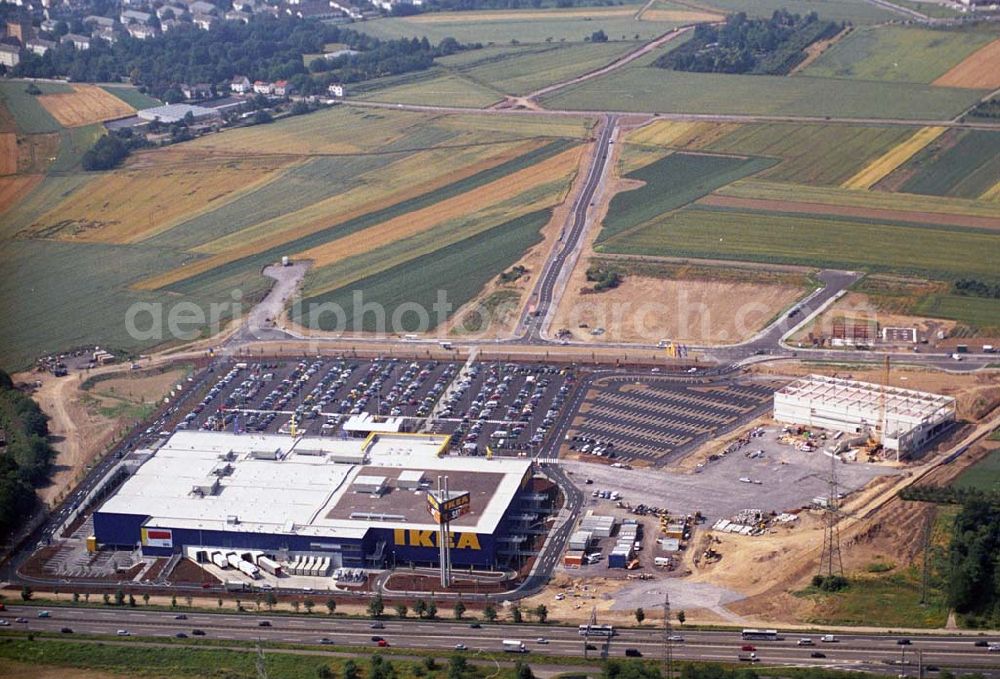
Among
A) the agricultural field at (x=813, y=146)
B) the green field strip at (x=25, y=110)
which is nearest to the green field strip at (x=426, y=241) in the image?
the agricultural field at (x=813, y=146)

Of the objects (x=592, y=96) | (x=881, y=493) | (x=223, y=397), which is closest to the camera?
(x=881, y=493)

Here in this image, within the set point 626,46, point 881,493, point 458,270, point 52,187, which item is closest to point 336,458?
point 881,493

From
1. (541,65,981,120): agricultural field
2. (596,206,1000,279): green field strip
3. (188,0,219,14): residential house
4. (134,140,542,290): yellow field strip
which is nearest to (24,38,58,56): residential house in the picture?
(188,0,219,14): residential house

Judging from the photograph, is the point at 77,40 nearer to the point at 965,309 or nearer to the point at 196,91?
the point at 196,91

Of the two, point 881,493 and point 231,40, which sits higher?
point 231,40

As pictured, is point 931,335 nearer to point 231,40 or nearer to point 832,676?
point 832,676

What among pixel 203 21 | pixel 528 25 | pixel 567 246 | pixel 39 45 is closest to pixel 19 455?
pixel 567 246

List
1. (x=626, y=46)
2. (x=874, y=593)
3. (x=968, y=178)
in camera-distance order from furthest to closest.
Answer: (x=626, y=46) < (x=968, y=178) < (x=874, y=593)
